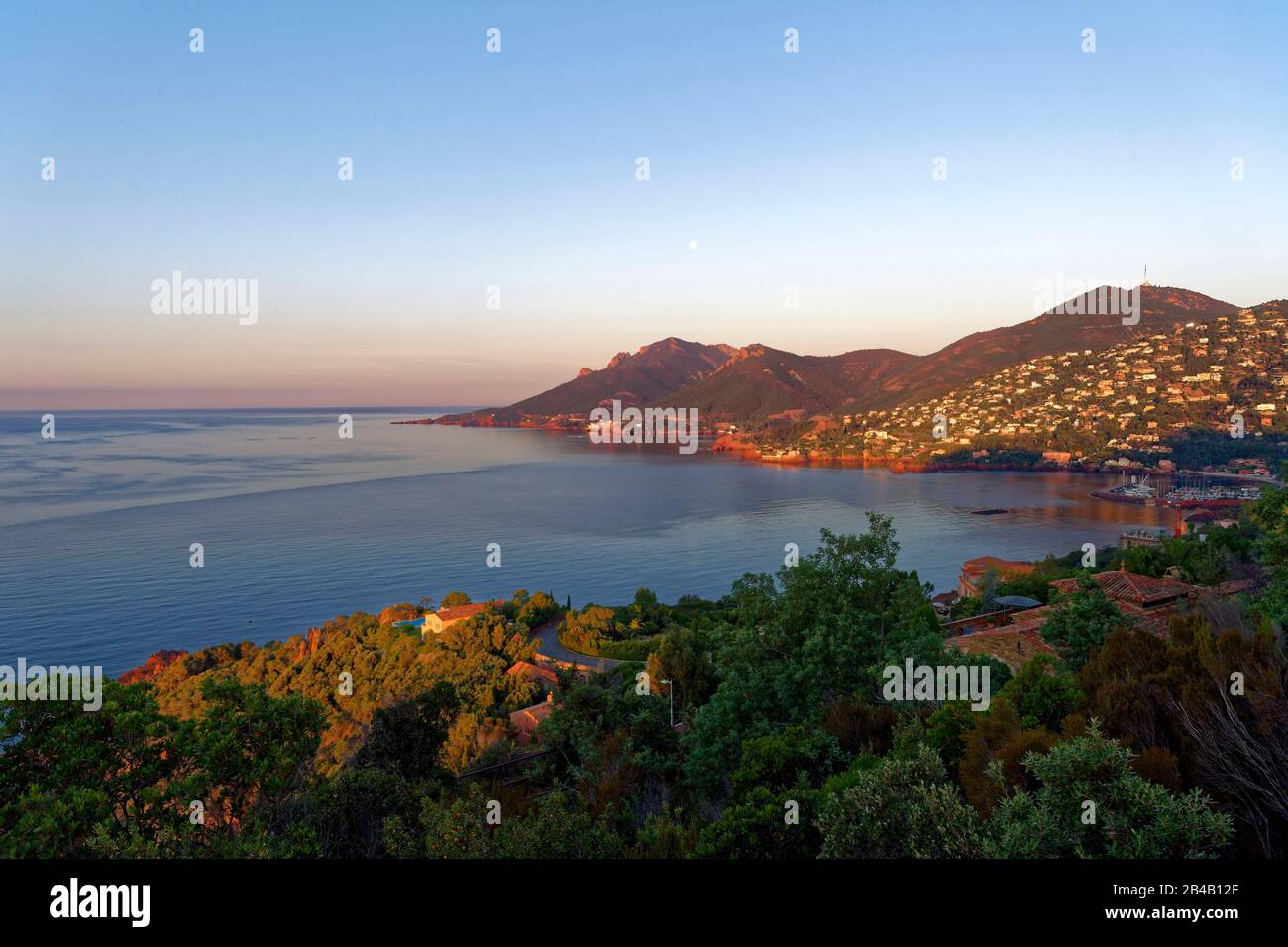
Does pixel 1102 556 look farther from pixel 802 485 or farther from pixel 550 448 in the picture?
pixel 550 448

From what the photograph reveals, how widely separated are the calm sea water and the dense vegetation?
80.8ft

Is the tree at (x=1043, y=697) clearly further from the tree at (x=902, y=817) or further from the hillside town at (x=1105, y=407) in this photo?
the hillside town at (x=1105, y=407)

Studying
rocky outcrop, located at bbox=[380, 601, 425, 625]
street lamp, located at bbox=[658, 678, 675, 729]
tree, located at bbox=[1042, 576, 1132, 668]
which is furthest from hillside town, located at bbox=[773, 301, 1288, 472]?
street lamp, located at bbox=[658, 678, 675, 729]

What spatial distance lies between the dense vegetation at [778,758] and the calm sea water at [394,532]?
24641 mm

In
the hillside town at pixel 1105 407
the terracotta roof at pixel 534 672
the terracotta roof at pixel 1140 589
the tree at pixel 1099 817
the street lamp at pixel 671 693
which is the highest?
the hillside town at pixel 1105 407

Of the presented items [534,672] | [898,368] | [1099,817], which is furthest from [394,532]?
[898,368]

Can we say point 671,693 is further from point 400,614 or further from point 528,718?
point 400,614

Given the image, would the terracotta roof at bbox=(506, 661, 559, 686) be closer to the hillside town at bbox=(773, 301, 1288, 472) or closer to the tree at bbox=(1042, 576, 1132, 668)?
the tree at bbox=(1042, 576, 1132, 668)

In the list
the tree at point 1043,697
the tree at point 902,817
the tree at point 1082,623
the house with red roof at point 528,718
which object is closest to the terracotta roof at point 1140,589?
the tree at point 1082,623

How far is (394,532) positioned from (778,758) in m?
49.8

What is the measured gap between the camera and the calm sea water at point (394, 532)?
112ft

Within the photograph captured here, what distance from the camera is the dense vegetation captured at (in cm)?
438
